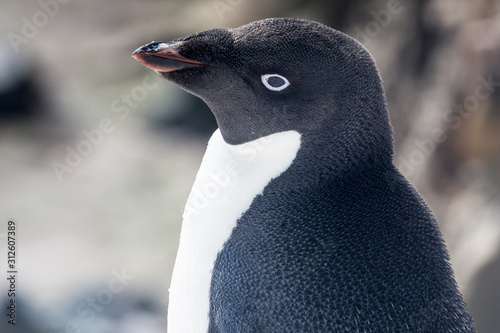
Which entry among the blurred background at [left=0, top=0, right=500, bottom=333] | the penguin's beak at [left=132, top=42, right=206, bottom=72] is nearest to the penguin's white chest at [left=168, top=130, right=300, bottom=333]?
the penguin's beak at [left=132, top=42, right=206, bottom=72]

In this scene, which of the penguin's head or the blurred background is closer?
the penguin's head

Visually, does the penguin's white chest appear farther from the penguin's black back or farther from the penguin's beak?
the penguin's beak

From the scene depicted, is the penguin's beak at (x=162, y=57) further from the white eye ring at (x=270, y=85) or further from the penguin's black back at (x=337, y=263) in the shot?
the penguin's black back at (x=337, y=263)

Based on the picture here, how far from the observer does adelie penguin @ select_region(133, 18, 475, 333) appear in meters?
0.79

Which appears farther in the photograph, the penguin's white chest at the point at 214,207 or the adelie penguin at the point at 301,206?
the penguin's white chest at the point at 214,207

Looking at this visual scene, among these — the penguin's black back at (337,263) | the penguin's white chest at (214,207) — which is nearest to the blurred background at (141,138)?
the penguin's white chest at (214,207)

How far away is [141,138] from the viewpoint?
3.67 m

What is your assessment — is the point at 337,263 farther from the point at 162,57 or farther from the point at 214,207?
the point at 162,57

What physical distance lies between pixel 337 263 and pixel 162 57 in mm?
380

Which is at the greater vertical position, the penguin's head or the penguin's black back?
the penguin's head

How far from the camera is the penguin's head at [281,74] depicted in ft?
2.89

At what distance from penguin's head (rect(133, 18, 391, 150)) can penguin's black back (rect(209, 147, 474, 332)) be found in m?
0.07

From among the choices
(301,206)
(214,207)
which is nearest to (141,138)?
(214,207)

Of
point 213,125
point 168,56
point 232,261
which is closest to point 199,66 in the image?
point 168,56
